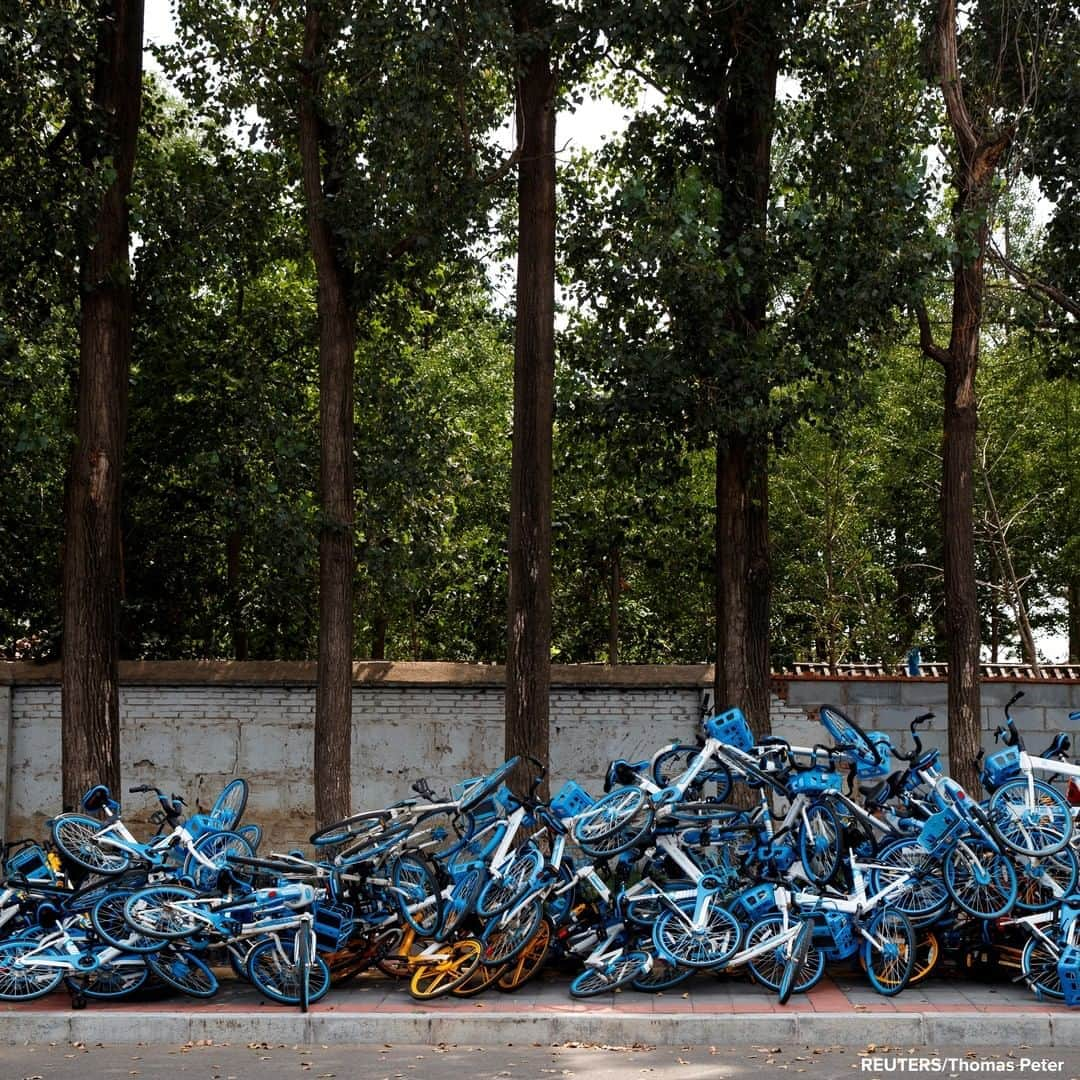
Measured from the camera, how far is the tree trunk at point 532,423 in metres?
12.5

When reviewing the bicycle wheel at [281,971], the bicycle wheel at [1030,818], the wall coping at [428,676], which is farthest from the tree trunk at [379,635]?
the bicycle wheel at [1030,818]

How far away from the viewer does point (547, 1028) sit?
908cm

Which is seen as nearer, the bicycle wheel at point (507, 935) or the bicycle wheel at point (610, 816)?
the bicycle wheel at point (507, 935)

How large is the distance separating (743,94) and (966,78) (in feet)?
7.66

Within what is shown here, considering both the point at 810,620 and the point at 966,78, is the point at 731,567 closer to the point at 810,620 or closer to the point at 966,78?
the point at 966,78

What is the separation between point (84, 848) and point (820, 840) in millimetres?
5168

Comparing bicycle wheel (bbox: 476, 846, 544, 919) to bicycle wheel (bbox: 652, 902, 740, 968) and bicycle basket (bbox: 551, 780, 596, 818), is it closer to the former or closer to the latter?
bicycle basket (bbox: 551, 780, 596, 818)

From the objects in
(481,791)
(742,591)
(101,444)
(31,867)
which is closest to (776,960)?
(481,791)

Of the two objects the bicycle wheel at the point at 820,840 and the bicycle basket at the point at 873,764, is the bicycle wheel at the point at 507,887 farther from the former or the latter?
the bicycle basket at the point at 873,764

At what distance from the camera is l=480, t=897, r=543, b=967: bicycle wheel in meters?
9.79

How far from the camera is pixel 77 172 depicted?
12.9 meters

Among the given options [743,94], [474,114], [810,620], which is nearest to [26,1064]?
[474,114]

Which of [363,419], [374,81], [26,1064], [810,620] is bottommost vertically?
[26,1064]

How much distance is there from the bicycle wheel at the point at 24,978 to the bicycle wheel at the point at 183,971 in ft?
2.08
